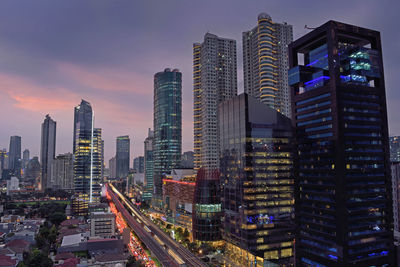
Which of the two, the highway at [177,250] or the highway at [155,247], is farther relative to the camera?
the highway at [155,247]

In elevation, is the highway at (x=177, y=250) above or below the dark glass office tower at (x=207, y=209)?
below

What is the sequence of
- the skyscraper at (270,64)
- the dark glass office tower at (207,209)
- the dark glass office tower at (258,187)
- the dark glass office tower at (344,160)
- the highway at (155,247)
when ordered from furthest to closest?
the skyscraper at (270,64) < the dark glass office tower at (207,209) < the highway at (155,247) < the dark glass office tower at (258,187) < the dark glass office tower at (344,160)

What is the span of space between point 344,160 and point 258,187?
116ft

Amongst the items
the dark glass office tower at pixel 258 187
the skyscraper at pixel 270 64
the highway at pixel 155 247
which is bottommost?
the highway at pixel 155 247

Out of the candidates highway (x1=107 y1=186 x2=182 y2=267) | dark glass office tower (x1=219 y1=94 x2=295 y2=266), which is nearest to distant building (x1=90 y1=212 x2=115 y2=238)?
highway (x1=107 y1=186 x2=182 y2=267)

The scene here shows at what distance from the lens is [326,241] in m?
87.8

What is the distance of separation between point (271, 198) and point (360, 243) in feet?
117

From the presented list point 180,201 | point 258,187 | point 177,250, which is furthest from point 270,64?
point 177,250

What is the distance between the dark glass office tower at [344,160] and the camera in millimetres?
86062

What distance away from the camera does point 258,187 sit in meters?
114

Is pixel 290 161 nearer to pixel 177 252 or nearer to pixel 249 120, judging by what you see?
pixel 249 120

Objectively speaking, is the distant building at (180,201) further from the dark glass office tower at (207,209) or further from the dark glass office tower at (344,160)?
the dark glass office tower at (344,160)

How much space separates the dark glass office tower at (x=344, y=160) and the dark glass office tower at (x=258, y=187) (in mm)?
15711

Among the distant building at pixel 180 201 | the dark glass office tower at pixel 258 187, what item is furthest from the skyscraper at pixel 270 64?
the dark glass office tower at pixel 258 187
